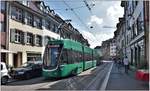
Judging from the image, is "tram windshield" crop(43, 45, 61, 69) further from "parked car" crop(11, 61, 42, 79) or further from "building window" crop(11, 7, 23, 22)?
"building window" crop(11, 7, 23, 22)

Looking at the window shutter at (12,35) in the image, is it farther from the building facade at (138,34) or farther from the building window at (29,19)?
the building facade at (138,34)

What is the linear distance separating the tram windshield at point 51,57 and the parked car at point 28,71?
2.76 metres

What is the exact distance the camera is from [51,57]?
2330 centimetres

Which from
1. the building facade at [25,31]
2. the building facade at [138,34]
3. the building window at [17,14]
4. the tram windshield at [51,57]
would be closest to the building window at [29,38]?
the building facade at [25,31]

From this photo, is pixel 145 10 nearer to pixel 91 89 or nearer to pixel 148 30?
pixel 148 30

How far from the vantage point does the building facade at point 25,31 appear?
3475cm

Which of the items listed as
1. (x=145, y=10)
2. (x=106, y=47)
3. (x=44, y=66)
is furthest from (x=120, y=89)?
(x=106, y=47)

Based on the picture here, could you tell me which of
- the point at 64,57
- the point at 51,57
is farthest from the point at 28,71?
the point at 64,57

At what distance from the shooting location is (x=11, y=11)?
118 feet

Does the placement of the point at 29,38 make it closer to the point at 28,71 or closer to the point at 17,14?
the point at 17,14

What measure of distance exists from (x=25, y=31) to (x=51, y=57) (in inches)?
718

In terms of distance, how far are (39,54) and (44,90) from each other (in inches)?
1185

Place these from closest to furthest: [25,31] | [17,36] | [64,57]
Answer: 1. [64,57]
2. [17,36]
3. [25,31]

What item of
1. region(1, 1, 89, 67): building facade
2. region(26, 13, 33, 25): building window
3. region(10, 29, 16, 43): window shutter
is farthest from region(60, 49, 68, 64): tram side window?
region(26, 13, 33, 25): building window
